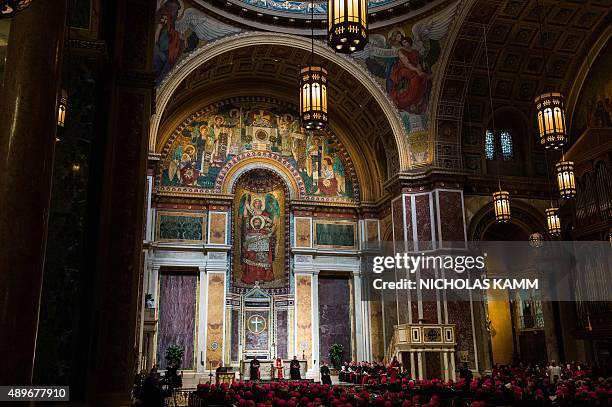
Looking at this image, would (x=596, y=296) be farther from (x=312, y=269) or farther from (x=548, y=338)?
(x=312, y=269)

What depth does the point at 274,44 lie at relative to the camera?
22016 mm

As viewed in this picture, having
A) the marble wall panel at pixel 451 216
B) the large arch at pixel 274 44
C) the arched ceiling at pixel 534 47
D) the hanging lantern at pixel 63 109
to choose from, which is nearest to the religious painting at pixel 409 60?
the large arch at pixel 274 44

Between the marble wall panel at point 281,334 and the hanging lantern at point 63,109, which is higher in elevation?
the hanging lantern at point 63,109

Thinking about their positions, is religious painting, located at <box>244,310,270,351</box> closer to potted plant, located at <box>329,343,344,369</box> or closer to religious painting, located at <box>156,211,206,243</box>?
potted plant, located at <box>329,343,344,369</box>

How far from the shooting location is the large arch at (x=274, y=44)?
20500 mm

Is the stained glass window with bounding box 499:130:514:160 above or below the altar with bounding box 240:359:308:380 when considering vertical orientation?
above

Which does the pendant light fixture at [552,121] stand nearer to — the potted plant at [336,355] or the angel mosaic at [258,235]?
the potted plant at [336,355]

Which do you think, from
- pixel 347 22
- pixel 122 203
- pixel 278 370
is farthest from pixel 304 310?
pixel 347 22

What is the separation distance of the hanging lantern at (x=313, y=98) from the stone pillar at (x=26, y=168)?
20.8 ft

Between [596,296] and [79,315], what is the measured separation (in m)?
17.8

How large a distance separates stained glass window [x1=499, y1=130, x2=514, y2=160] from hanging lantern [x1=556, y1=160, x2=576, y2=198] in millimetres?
7959

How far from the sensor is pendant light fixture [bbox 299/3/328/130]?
10.8 metres

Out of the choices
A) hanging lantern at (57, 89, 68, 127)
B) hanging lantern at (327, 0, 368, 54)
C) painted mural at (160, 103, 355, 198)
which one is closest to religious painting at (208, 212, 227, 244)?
painted mural at (160, 103, 355, 198)

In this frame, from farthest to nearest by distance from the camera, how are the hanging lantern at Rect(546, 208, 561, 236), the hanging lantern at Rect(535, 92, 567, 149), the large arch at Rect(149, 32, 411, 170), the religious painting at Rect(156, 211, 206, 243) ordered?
the religious painting at Rect(156, 211, 206, 243), the large arch at Rect(149, 32, 411, 170), the hanging lantern at Rect(546, 208, 561, 236), the hanging lantern at Rect(535, 92, 567, 149)
